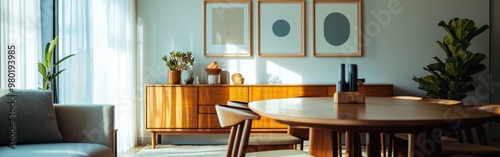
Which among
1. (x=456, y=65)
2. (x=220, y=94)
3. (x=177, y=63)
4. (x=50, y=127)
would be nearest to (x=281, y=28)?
(x=220, y=94)

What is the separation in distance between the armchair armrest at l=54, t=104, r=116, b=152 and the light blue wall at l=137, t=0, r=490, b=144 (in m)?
2.28

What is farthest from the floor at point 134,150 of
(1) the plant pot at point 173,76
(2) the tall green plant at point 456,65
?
(2) the tall green plant at point 456,65

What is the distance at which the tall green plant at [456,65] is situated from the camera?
168 inches

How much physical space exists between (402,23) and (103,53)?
3505 millimetres

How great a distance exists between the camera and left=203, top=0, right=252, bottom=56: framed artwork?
4.81 m

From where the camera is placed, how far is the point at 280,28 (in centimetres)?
484

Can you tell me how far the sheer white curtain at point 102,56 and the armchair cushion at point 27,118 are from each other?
1.01 m

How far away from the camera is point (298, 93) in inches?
173

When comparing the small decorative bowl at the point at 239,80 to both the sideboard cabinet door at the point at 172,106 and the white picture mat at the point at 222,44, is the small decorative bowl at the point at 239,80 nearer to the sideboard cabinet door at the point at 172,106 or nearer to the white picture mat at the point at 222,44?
the white picture mat at the point at 222,44

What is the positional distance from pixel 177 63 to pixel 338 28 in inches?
78.5

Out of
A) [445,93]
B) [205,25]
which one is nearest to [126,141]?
[205,25]

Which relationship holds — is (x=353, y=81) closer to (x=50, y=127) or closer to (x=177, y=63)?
(x=50, y=127)

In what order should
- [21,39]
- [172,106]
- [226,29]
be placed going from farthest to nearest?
[226,29], [172,106], [21,39]

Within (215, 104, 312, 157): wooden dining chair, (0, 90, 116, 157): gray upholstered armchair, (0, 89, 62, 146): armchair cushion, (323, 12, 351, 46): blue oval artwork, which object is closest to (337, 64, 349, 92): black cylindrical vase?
(215, 104, 312, 157): wooden dining chair
